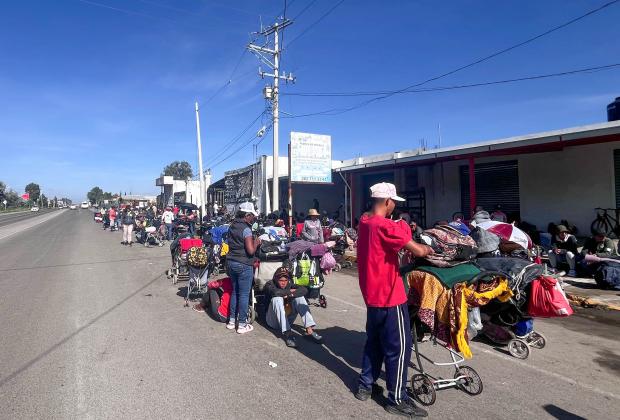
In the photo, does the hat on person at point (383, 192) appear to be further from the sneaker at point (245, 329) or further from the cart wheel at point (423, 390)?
the sneaker at point (245, 329)

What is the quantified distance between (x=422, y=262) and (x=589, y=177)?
10.8 metres

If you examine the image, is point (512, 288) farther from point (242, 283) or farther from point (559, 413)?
point (242, 283)

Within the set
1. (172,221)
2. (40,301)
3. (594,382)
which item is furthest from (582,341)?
(172,221)

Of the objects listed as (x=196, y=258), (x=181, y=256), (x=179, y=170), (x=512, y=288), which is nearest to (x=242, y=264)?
(x=196, y=258)

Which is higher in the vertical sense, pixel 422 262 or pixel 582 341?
pixel 422 262

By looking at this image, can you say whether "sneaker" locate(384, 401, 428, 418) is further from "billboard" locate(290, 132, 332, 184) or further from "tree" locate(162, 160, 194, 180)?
"tree" locate(162, 160, 194, 180)

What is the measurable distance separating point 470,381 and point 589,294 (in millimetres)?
5708

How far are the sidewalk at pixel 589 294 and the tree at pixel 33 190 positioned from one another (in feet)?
510

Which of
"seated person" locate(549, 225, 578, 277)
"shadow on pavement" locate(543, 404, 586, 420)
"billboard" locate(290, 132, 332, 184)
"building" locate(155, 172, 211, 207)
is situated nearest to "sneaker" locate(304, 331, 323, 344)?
"shadow on pavement" locate(543, 404, 586, 420)

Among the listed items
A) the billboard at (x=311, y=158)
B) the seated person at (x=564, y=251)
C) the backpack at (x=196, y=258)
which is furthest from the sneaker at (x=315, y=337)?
the billboard at (x=311, y=158)

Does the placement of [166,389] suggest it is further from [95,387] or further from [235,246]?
[235,246]

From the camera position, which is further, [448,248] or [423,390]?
[448,248]

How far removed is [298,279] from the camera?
641 cm

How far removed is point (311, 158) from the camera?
19.3 metres
